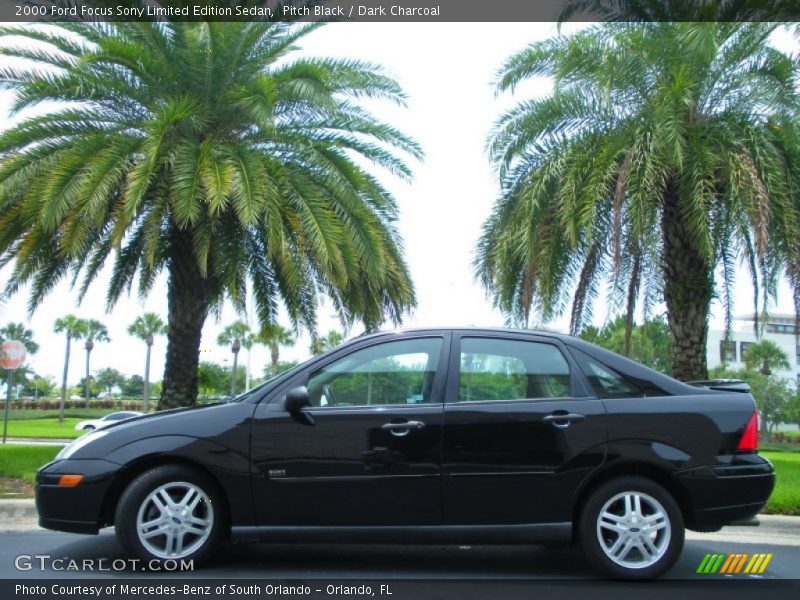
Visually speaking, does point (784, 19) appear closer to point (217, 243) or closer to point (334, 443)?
point (217, 243)

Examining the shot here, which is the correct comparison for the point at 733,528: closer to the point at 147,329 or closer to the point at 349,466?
the point at 349,466

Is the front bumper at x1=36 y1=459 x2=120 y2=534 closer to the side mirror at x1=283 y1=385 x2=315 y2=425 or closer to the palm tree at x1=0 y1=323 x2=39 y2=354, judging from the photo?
the side mirror at x1=283 y1=385 x2=315 y2=425

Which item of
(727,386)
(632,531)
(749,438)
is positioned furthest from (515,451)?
(727,386)

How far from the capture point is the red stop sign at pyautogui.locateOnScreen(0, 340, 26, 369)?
15.1 m

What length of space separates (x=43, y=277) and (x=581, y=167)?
27.3 ft

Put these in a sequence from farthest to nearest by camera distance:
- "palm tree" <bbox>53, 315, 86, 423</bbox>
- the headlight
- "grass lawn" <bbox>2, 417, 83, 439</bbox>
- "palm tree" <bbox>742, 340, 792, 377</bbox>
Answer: "palm tree" <bbox>53, 315, 86, 423</bbox> → "palm tree" <bbox>742, 340, 792, 377</bbox> → "grass lawn" <bbox>2, 417, 83, 439</bbox> → the headlight

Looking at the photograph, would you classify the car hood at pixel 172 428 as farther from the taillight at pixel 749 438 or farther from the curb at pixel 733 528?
the taillight at pixel 749 438

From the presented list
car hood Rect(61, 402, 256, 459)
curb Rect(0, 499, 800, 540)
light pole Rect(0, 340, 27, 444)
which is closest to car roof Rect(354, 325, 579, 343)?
car hood Rect(61, 402, 256, 459)

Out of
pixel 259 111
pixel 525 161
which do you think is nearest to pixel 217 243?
pixel 259 111

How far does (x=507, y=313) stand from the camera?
47.0ft

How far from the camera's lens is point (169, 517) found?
518 centimetres

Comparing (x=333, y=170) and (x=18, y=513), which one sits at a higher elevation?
(x=333, y=170)

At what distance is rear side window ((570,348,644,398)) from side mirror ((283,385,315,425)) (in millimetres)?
1823

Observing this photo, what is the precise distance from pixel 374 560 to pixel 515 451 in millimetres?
1412
